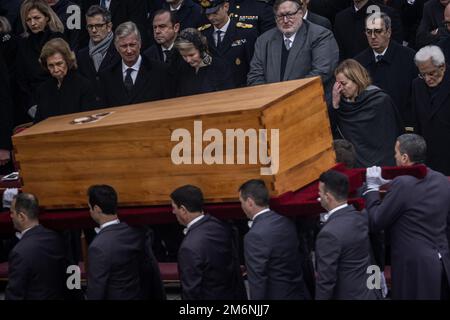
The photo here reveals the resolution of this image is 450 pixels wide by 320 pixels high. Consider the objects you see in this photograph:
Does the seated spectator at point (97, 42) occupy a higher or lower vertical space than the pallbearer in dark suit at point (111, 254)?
higher

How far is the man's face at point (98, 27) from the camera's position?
11.7 m

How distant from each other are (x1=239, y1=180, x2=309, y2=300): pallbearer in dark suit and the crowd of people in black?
0.01 meters

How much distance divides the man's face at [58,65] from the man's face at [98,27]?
3.51 feet

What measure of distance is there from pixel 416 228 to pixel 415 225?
24 millimetres

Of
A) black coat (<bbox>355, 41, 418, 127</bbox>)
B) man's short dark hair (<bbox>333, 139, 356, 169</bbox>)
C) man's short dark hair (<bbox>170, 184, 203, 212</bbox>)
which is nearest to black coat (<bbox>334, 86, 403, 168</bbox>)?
black coat (<bbox>355, 41, 418, 127</bbox>)

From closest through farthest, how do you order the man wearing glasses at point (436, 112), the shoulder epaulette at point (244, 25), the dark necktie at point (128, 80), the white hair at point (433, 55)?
the white hair at point (433, 55) < the man wearing glasses at point (436, 112) < the dark necktie at point (128, 80) < the shoulder epaulette at point (244, 25)

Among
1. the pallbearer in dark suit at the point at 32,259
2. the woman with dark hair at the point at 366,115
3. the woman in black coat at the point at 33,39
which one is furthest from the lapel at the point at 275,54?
the pallbearer in dark suit at the point at 32,259

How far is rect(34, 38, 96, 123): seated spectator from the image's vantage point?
10.7m

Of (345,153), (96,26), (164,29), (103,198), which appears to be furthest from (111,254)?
(96,26)

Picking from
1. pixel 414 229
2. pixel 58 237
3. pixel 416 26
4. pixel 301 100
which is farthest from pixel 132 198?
pixel 416 26

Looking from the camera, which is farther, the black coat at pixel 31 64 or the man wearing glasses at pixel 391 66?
the black coat at pixel 31 64

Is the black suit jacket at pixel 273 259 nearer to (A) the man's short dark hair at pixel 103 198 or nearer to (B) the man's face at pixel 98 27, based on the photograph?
(A) the man's short dark hair at pixel 103 198

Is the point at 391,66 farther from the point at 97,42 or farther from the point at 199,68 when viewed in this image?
the point at 97,42

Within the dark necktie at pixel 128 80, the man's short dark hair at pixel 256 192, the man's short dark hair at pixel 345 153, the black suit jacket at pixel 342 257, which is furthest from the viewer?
the dark necktie at pixel 128 80
